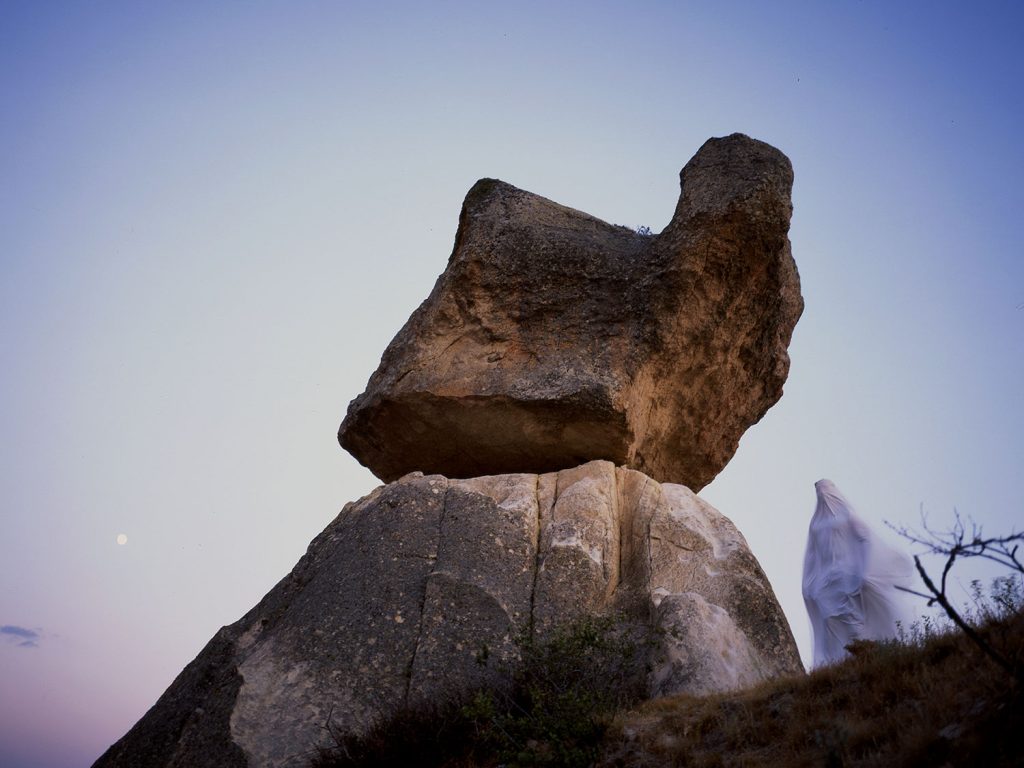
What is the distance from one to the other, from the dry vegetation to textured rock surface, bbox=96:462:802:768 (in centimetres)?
114

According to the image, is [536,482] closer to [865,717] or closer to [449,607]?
[449,607]

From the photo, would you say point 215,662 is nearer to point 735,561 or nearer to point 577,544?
point 577,544

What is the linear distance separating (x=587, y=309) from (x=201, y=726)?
6259mm

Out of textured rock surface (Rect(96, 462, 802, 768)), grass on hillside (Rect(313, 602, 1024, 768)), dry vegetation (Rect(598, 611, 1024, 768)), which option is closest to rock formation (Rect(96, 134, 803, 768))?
textured rock surface (Rect(96, 462, 802, 768))

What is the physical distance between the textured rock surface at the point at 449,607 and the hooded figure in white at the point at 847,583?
2529 millimetres

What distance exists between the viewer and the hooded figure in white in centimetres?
1155

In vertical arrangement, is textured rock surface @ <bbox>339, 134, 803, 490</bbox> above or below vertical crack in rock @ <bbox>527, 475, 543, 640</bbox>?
above

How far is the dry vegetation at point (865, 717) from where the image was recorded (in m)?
5.13

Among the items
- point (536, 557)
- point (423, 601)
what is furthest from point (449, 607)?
point (536, 557)

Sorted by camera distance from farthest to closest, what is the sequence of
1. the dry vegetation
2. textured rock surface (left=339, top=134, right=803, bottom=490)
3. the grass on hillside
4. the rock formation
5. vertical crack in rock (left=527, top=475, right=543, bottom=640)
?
textured rock surface (left=339, top=134, right=803, bottom=490), vertical crack in rock (left=527, top=475, right=543, bottom=640), the rock formation, the grass on hillside, the dry vegetation

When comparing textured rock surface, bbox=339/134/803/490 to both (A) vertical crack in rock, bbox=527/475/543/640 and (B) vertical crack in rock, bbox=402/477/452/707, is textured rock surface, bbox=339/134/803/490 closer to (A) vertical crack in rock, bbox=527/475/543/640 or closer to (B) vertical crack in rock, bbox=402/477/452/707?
(A) vertical crack in rock, bbox=527/475/543/640

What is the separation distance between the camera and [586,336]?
11.3m

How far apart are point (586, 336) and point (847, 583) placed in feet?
15.3

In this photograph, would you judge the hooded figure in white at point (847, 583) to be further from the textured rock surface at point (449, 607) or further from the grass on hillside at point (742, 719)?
the grass on hillside at point (742, 719)
